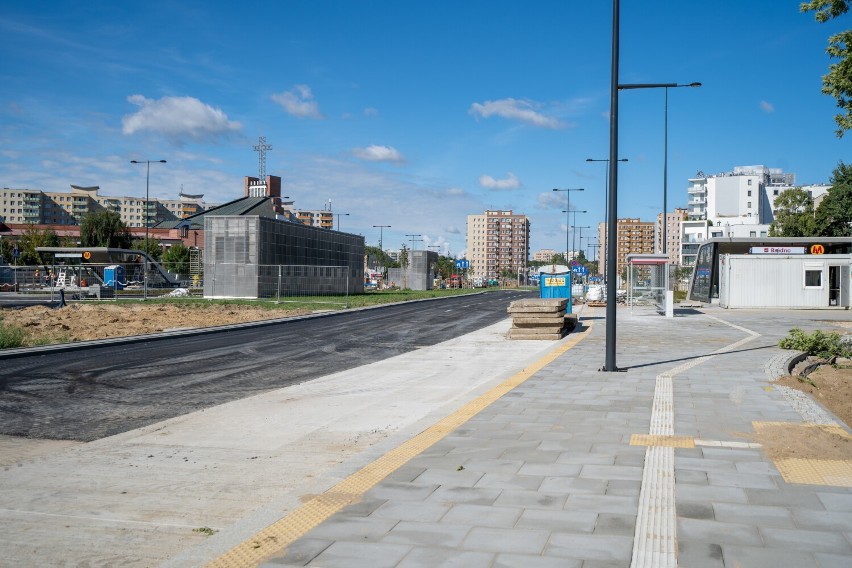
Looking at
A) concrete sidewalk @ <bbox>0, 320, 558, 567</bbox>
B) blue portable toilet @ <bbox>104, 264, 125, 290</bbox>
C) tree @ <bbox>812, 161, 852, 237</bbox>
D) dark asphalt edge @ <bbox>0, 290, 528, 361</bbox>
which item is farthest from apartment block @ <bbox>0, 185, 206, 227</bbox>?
concrete sidewalk @ <bbox>0, 320, 558, 567</bbox>

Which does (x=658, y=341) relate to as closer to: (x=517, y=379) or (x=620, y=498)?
(x=517, y=379)

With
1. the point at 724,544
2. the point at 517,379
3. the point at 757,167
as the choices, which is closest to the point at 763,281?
the point at 517,379

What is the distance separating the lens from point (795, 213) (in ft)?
192

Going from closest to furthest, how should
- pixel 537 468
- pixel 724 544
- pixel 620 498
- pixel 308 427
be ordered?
pixel 724 544, pixel 620 498, pixel 537 468, pixel 308 427

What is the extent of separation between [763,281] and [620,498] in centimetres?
3561

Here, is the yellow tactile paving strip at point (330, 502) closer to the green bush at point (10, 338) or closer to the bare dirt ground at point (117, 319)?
the green bush at point (10, 338)

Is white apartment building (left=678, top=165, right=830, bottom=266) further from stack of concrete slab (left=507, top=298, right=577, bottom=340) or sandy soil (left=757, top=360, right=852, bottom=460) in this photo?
→ sandy soil (left=757, top=360, right=852, bottom=460)

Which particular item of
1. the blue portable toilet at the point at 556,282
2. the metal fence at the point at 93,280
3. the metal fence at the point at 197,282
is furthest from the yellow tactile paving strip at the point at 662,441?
the metal fence at the point at 93,280

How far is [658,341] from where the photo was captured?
1775cm

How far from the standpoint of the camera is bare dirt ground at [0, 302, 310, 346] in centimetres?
1955

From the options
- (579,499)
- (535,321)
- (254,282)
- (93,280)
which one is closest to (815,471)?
(579,499)

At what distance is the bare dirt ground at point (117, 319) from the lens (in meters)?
19.5

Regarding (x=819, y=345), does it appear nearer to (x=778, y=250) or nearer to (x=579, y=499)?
(x=579, y=499)

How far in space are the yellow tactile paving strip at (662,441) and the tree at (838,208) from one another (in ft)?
175
